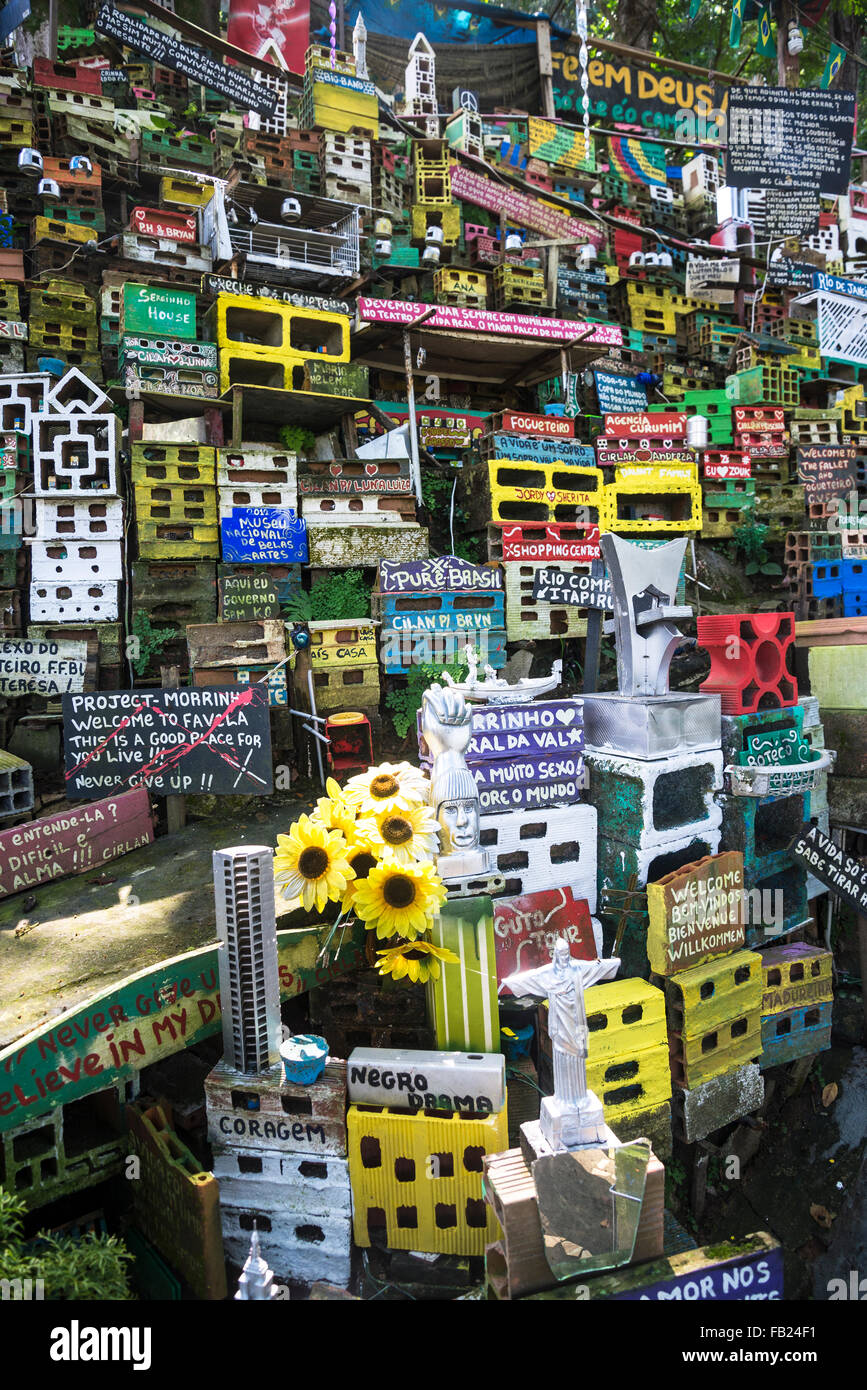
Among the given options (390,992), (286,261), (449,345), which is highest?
(286,261)

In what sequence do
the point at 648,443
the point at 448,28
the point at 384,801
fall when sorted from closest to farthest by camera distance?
the point at 384,801 → the point at 648,443 → the point at 448,28

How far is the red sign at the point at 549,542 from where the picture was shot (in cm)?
960

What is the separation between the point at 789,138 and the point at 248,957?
2128cm

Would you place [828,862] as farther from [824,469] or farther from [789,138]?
[789,138]

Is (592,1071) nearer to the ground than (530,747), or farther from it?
nearer to the ground

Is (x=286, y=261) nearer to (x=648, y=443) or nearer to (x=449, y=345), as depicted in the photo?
(x=449, y=345)

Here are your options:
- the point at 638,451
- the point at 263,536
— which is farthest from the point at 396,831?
the point at 638,451

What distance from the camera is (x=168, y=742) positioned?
6.68 metres

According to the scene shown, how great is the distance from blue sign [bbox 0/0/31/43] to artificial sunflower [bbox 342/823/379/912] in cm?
1858

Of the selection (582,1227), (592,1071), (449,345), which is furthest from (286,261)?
(582,1227)

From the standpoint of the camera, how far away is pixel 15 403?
31.7ft
